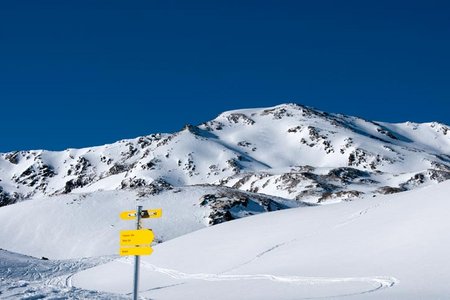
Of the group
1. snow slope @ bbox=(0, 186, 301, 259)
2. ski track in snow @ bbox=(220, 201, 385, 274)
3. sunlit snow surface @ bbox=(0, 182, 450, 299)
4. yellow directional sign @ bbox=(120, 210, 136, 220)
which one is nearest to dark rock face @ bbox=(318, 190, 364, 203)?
snow slope @ bbox=(0, 186, 301, 259)

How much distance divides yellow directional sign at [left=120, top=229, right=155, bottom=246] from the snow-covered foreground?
6.68 m

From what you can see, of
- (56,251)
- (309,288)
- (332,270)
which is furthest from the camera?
(56,251)

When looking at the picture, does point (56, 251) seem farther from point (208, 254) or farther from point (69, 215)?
point (208, 254)

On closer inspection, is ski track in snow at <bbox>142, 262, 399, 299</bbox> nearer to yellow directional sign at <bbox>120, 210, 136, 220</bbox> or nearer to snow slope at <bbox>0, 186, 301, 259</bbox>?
yellow directional sign at <bbox>120, 210, 136, 220</bbox>

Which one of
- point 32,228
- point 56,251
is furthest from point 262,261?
point 32,228

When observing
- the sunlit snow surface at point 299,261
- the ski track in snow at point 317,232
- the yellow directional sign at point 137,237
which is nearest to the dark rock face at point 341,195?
the sunlit snow surface at point 299,261

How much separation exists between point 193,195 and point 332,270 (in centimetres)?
6598

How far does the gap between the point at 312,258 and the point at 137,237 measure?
50.6 ft

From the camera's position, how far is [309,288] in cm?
1819

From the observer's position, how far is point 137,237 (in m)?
11.9

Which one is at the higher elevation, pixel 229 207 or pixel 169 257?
pixel 229 207

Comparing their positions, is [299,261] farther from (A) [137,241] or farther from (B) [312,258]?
(A) [137,241]

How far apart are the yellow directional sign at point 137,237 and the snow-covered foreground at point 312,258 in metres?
6.68

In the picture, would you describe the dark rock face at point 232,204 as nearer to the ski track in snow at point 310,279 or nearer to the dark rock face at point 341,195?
the dark rock face at point 341,195
